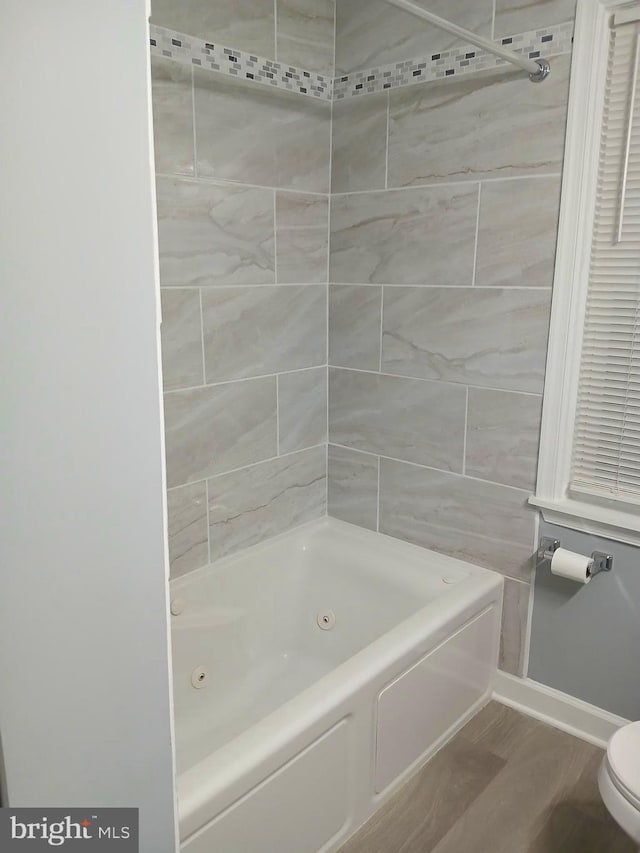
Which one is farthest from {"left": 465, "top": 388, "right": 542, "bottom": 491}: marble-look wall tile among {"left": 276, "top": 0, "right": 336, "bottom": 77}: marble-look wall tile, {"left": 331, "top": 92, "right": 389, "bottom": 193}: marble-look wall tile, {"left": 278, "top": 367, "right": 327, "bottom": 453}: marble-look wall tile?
{"left": 276, "top": 0, "right": 336, "bottom": 77}: marble-look wall tile

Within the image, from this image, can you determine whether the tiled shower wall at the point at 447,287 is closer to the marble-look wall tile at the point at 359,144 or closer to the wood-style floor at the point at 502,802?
the marble-look wall tile at the point at 359,144

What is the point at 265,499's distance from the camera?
244 cm

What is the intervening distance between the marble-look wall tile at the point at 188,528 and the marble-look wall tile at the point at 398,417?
647 mm

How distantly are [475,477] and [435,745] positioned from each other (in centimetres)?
86

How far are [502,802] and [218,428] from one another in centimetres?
141

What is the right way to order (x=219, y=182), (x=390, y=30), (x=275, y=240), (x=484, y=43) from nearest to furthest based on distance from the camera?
1. (x=484, y=43)
2. (x=219, y=182)
3. (x=390, y=30)
4. (x=275, y=240)

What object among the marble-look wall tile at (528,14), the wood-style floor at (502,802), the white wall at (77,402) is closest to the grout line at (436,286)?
the marble-look wall tile at (528,14)

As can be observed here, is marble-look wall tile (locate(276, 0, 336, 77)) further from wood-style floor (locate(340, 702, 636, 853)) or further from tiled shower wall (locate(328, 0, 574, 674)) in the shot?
wood-style floor (locate(340, 702, 636, 853))

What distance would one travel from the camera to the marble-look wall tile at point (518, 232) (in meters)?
1.93

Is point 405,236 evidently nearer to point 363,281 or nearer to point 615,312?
point 363,281

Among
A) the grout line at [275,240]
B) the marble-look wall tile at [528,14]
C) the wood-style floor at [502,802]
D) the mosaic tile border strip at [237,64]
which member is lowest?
the wood-style floor at [502,802]

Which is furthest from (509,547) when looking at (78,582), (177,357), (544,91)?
(78,582)

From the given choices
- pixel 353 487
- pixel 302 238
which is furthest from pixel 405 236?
pixel 353 487

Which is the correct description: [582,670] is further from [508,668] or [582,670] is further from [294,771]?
[294,771]
